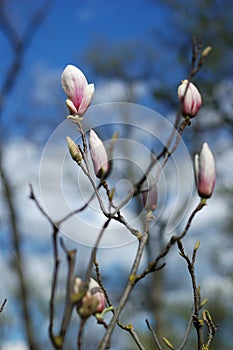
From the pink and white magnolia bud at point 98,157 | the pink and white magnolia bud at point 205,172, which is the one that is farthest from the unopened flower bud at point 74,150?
the pink and white magnolia bud at point 205,172

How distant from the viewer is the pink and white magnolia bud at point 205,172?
0.60 m

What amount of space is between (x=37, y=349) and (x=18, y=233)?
104 cm

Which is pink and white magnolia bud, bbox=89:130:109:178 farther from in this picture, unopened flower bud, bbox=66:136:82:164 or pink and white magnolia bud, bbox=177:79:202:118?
pink and white magnolia bud, bbox=177:79:202:118

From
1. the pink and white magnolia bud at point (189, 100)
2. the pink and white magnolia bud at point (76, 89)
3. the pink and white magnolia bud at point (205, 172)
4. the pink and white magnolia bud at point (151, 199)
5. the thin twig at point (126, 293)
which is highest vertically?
the pink and white magnolia bud at point (189, 100)

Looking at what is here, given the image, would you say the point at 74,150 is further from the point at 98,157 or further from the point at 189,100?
the point at 189,100

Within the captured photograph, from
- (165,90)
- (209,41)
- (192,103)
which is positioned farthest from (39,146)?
(192,103)

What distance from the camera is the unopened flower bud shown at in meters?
0.60

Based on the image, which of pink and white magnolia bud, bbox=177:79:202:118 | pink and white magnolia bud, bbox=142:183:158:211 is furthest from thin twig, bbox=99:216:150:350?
pink and white magnolia bud, bbox=177:79:202:118

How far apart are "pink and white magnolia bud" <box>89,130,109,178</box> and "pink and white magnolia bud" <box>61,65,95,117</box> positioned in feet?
0.15

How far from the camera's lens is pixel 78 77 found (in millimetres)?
630

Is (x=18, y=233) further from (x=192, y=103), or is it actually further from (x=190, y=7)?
(x=192, y=103)

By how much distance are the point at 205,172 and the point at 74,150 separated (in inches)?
5.0

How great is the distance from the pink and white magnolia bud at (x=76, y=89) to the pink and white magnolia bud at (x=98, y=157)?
0.15 feet

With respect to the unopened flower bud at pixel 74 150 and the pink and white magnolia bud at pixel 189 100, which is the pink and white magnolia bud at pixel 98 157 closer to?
the unopened flower bud at pixel 74 150
